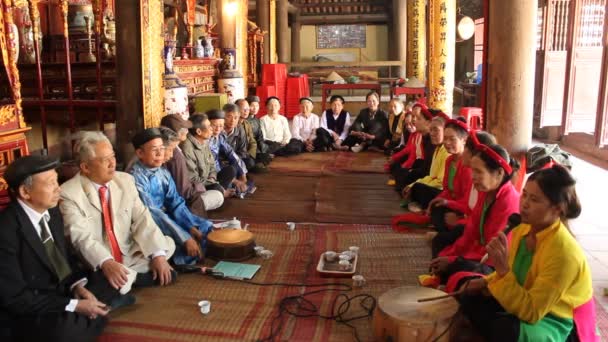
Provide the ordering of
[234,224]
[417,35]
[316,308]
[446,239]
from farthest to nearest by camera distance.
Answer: [417,35] < [234,224] < [446,239] < [316,308]

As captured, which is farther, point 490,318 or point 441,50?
point 441,50

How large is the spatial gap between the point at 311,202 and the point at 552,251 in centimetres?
323

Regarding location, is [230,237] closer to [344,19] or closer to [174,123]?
[174,123]

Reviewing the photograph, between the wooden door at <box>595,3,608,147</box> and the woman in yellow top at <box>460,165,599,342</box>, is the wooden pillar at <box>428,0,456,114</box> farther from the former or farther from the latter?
the woman in yellow top at <box>460,165,599,342</box>

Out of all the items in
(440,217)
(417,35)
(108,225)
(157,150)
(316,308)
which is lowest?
(316,308)

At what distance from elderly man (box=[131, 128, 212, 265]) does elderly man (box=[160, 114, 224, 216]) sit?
402mm

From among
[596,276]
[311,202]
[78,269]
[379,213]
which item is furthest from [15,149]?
[596,276]

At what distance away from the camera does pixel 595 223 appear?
178 inches

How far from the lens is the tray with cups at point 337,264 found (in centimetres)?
335

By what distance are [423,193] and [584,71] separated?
4.65 meters

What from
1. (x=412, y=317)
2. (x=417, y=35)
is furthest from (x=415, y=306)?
(x=417, y=35)

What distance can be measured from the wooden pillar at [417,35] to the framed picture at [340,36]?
8.59 m

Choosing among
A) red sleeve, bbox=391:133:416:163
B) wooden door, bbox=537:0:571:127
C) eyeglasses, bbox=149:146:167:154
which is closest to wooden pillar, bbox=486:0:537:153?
red sleeve, bbox=391:133:416:163

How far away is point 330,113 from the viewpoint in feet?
26.2
